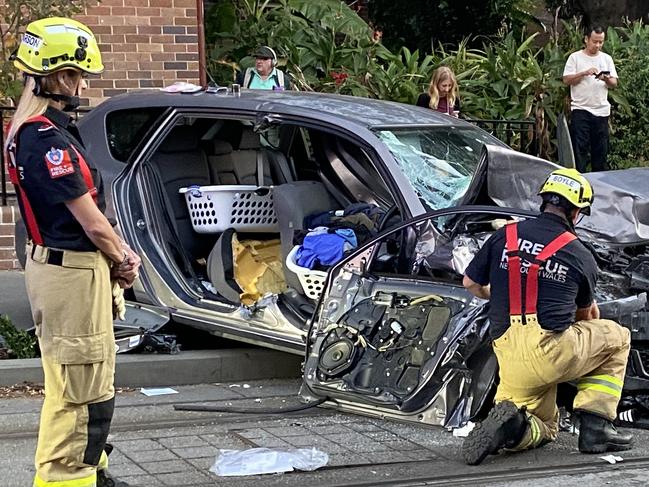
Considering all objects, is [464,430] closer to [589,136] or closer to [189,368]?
[189,368]

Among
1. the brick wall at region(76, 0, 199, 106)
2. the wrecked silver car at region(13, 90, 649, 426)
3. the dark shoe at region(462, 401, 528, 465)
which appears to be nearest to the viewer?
the dark shoe at region(462, 401, 528, 465)

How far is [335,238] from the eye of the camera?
6.85 meters

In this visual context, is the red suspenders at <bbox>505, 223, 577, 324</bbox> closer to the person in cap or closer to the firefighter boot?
the firefighter boot

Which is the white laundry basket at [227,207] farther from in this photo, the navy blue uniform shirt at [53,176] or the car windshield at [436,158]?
the navy blue uniform shirt at [53,176]

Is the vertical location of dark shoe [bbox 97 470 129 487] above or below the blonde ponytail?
below

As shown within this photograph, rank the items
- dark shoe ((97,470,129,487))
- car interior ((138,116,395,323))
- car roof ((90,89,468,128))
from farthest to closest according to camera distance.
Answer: car interior ((138,116,395,323)), car roof ((90,89,468,128)), dark shoe ((97,470,129,487))

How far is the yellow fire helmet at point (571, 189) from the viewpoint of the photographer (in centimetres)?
550

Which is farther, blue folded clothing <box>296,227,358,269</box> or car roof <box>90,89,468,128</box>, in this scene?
car roof <box>90,89,468,128</box>

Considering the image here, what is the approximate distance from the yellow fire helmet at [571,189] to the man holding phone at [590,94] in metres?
6.43

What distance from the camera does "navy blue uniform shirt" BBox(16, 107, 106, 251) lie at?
14.0ft

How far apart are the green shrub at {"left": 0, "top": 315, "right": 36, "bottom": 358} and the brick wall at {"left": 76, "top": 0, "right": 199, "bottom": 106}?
4445 mm

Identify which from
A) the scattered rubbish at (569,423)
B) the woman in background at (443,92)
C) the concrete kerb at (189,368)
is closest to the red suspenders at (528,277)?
the scattered rubbish at (569,423)

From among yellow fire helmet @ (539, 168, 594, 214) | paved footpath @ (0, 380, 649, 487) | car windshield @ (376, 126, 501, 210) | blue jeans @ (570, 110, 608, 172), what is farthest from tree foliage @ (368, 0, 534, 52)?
yellow fire helmet @ (539, 168, 594, 214)

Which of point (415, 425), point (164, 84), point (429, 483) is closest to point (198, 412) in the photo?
point (415, 425)
